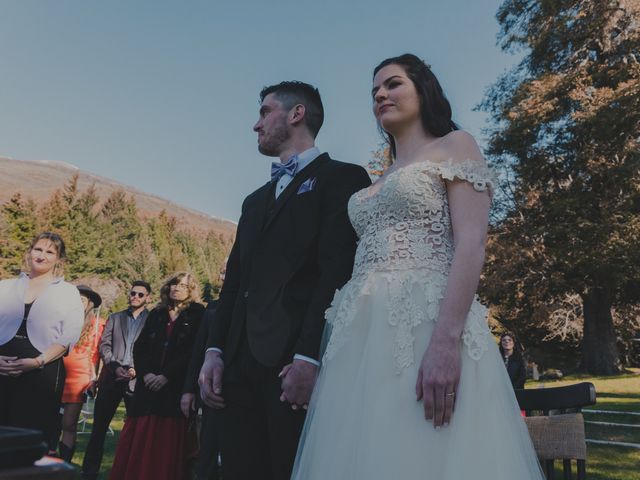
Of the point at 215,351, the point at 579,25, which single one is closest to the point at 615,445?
the point at 215,351

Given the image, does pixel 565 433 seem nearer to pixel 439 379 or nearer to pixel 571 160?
pixel 439 379

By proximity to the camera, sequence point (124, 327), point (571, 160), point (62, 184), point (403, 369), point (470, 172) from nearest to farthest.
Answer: point (403, 369) → point (470, 172) → point (124, 327) → point (571, 160) → point (62, 184)

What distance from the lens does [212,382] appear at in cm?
228

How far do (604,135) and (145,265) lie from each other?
115 feet

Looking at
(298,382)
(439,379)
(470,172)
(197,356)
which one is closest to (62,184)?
(197,356)

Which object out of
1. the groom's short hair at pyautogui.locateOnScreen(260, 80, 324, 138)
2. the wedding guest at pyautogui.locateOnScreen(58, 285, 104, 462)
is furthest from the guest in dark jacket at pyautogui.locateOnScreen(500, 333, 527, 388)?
the groom's short hair at pyautogui.locateOnScreen(260, 80, 324, 138)

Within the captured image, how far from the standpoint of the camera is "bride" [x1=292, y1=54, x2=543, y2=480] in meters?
1.57

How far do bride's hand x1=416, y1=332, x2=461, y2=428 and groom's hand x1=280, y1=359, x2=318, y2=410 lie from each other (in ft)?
1.53

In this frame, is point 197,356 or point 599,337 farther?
point 599,337

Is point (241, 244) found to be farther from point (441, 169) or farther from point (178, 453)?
point (178, 453)

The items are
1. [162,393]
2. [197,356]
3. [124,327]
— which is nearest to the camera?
[197,356]

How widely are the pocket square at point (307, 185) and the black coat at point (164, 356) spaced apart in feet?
11.7

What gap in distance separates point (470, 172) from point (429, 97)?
1.60 feet

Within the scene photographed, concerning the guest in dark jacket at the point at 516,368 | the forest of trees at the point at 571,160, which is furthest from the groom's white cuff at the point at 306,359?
the forest of trees at the point at 571,160
